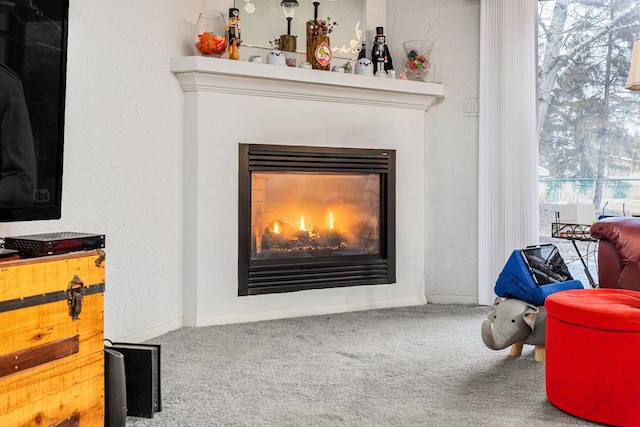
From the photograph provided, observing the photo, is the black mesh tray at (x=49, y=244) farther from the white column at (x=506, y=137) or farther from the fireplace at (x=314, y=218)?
the white column at (x=506, y=137)

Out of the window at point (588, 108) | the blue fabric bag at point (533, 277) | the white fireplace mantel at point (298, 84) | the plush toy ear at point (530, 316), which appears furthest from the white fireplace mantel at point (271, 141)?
the plush toy ear at point (530, 316)

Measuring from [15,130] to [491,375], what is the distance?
2.07m

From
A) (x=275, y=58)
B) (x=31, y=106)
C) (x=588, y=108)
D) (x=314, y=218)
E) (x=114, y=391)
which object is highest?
(x=275, y=58)

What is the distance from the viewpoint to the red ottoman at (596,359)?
77.7 inches

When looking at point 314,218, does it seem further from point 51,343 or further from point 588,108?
point 51,343

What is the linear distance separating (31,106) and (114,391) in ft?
3.09

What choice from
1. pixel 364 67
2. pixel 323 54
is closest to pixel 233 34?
pixel 323 54

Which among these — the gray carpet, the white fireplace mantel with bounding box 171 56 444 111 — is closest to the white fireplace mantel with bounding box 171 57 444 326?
the white fireplace mantel with bounding box 171 56 444 111

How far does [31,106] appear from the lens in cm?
183

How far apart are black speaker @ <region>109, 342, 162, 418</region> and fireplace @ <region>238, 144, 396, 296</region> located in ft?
5.06

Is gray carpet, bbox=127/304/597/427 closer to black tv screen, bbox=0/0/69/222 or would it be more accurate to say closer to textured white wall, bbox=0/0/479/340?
textured white wall, bbox=0/0/479/340

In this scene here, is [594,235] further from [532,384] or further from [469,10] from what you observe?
[469,10]

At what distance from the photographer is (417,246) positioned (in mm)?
4223

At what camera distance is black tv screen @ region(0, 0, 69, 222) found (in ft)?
5.71
